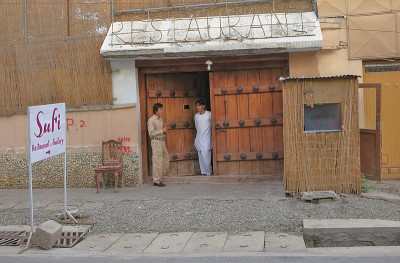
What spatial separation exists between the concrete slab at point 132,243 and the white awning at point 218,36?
3.93 m

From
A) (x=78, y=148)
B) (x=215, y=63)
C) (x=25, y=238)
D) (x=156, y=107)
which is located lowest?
(x=25, y=238)

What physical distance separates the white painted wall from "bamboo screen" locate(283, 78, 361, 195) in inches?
132

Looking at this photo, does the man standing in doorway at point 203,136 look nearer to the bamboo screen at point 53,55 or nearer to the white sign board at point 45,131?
the bamboo screen at point 53,55

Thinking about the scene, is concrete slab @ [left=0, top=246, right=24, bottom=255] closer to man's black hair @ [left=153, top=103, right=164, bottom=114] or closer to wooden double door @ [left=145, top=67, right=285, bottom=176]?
man's black hair @ [left=153, top=103, right=164, bottom=114]

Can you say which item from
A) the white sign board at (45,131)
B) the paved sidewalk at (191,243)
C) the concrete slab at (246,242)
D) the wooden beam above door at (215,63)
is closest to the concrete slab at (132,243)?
the paved sidewalk at (191,243)

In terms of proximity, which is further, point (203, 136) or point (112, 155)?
point (203, 136)

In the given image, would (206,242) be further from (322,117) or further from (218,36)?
(218,36)

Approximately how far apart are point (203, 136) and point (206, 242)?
4086 millimetres

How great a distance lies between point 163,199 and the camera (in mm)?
8969

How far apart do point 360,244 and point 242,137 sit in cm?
406

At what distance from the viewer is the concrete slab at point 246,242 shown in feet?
20.8

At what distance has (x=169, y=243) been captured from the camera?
22.1ft

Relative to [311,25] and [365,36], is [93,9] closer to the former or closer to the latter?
[311,25]

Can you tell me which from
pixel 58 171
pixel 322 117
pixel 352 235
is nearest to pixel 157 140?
pixel 58 171
